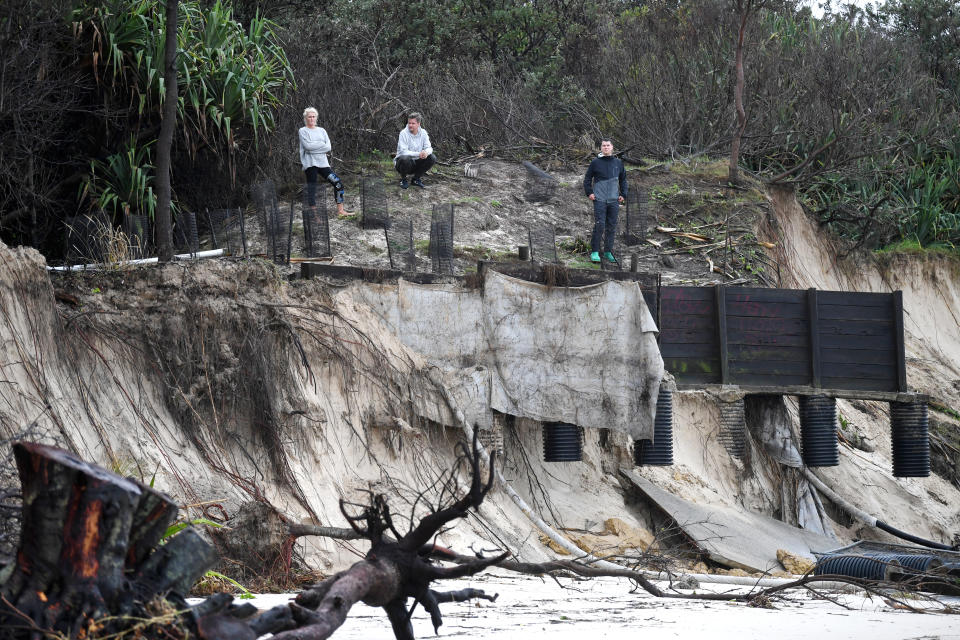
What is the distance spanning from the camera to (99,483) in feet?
12.0

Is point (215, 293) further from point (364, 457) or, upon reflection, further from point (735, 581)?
point (735, 581)

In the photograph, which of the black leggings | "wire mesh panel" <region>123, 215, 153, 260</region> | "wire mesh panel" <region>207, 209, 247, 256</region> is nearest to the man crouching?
the black leggings

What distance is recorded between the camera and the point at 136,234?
36.8ft

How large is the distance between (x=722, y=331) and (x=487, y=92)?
10.4 m

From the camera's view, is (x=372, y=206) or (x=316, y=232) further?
(x=372, y=206)

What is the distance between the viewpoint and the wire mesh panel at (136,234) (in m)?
10.7

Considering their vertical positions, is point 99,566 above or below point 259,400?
below

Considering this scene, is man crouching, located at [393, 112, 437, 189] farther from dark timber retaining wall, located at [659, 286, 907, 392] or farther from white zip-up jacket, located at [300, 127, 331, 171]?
dark timber retaining wall, located at [659, 286, 907, 392]

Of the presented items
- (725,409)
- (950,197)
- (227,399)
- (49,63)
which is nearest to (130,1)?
(49,63)

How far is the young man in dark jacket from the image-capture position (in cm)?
1323

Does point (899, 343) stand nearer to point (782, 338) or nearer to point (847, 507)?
point (782, 338)

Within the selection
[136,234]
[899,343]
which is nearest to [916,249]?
[899,343]

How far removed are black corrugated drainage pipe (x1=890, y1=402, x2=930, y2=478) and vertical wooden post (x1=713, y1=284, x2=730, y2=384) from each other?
2388 millimetres

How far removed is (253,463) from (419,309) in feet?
8.74
